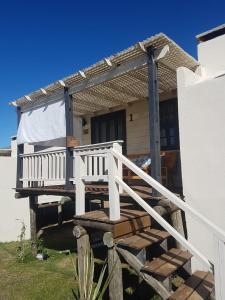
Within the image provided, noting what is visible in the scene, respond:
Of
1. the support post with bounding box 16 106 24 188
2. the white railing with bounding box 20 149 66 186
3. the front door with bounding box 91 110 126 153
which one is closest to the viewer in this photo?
the white railing with bounding box 20 149 66 186

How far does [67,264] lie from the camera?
25.5 feet

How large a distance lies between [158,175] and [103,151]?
1.28 meters

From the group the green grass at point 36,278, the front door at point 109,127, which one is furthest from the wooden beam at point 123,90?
the green grass at point 36,278

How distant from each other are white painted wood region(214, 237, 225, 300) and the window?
5.38m

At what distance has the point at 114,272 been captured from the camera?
4.29 meters

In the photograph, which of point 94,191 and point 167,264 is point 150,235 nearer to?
point 167,264

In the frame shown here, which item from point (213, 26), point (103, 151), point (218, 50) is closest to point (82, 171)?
point (103, 151)

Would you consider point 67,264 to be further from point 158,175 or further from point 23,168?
point 158,175

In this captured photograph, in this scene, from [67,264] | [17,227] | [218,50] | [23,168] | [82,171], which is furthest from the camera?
[17,227]

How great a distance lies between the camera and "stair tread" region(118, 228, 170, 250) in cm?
417

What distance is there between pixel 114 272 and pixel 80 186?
66.5 inches

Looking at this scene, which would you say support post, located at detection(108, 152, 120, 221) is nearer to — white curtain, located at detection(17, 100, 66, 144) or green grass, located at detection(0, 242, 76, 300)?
green grass, located at detection(0, 242, 76, 300)

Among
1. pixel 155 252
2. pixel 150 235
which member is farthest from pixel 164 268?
pixel 155 252

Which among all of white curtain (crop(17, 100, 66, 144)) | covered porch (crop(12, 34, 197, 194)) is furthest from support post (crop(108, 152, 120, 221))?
white curtain (crop(17, 100, 66, 144))
